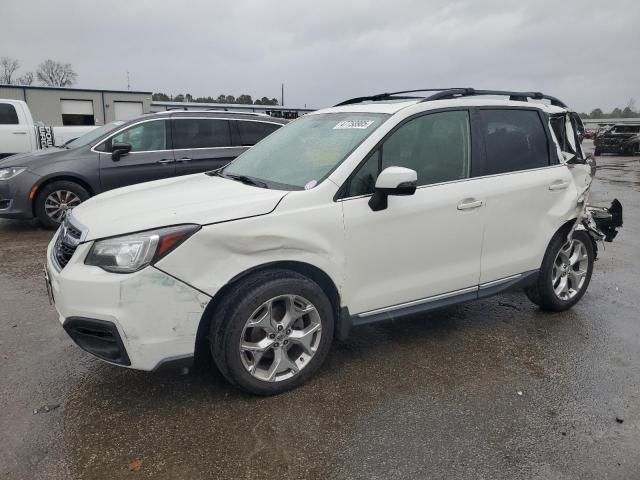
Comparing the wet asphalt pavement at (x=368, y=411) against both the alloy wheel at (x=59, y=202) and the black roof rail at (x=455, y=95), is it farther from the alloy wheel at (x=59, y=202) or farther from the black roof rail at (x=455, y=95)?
the alloy wheel at (x=59, y=202)

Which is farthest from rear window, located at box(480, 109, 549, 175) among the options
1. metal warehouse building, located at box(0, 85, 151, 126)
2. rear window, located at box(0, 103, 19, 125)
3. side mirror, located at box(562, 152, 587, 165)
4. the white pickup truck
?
metal warehouse building, located at box(0, 85, 151, 126)

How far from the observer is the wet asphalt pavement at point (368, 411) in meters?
2.47

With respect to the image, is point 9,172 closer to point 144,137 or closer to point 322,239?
point 144,137

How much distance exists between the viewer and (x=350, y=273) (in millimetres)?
3121

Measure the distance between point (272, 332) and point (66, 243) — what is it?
4.40 ft

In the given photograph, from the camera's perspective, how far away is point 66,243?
2977 millimetres

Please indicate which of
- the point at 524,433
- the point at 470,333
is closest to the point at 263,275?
the point at 524,433

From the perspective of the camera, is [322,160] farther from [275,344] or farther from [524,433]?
[524,433]

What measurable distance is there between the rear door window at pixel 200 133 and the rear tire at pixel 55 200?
5.21 feet

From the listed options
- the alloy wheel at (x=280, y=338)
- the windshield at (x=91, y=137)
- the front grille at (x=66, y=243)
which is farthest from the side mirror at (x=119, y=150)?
the alloy wheel at (x=280, y=338)

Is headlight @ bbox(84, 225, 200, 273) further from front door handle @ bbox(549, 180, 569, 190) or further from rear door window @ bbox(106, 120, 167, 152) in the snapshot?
rear door window @ bbox(106, 120, 167, 152)

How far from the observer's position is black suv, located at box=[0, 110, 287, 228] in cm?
712

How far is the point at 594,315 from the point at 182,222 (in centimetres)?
368

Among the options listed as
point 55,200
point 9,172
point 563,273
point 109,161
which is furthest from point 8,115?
point 563,273
